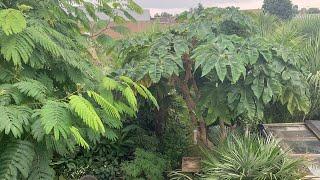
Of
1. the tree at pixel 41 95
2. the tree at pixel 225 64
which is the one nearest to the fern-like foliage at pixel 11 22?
the tree at pixel 41 95

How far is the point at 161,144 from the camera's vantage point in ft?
21.1

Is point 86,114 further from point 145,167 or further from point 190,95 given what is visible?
point 190,95

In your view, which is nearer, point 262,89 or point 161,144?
point 262,89

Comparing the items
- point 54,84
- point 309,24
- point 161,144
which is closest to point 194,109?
point 161,144

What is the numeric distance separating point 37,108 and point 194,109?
10.7ft

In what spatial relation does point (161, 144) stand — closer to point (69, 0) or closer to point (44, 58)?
point (69, 0)

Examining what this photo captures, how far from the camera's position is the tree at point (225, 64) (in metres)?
4.68

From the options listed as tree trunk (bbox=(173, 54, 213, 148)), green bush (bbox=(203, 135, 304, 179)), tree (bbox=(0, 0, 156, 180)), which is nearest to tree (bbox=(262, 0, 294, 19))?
tree trunk (bbox=(173, 54, 213, 148))

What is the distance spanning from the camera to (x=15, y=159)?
2541 mm

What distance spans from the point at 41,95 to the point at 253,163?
269cm

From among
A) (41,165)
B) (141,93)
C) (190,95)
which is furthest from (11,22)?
(190,95)

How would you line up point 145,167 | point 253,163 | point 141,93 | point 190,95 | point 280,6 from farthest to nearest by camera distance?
point 280,6 → point 190,95 → point 145,167 → point 253,163 → point 141,93

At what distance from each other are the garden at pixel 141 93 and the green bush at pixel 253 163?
0.02 metres

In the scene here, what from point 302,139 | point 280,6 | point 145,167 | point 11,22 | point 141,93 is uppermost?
point 280,6
